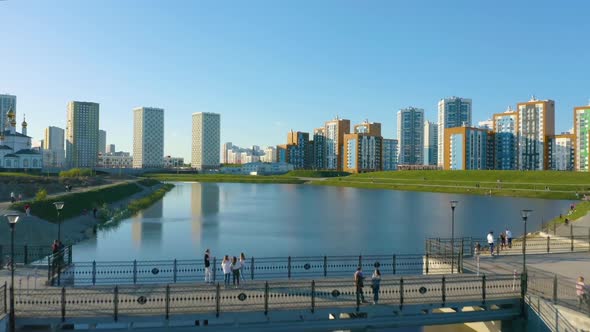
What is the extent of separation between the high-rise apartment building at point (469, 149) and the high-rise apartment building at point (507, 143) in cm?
590

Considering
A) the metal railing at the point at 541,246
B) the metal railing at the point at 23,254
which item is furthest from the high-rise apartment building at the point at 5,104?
the metal railing at the point at 541,246

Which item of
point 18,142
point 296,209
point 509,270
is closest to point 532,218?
point 296,209

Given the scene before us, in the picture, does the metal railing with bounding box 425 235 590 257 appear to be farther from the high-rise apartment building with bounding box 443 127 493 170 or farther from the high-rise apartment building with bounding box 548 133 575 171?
the high-rise apartment building with bounding box 548 133 575 171

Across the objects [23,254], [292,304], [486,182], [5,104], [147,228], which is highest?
[5,104]

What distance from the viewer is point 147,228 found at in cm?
5341

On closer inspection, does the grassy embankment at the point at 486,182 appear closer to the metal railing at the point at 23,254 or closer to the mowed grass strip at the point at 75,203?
the mowed grass strip at the point at 75,203

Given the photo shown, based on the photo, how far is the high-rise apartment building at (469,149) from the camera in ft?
583

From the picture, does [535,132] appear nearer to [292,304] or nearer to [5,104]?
[292,304]

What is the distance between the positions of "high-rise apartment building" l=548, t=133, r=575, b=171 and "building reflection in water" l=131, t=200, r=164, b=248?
533ft

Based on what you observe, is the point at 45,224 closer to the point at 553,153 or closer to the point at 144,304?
the point at 144,304

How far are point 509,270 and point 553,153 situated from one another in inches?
7047

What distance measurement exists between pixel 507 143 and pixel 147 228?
169 m

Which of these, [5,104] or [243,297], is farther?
[5,104]

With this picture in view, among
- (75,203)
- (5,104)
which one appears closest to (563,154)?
(75,203)
